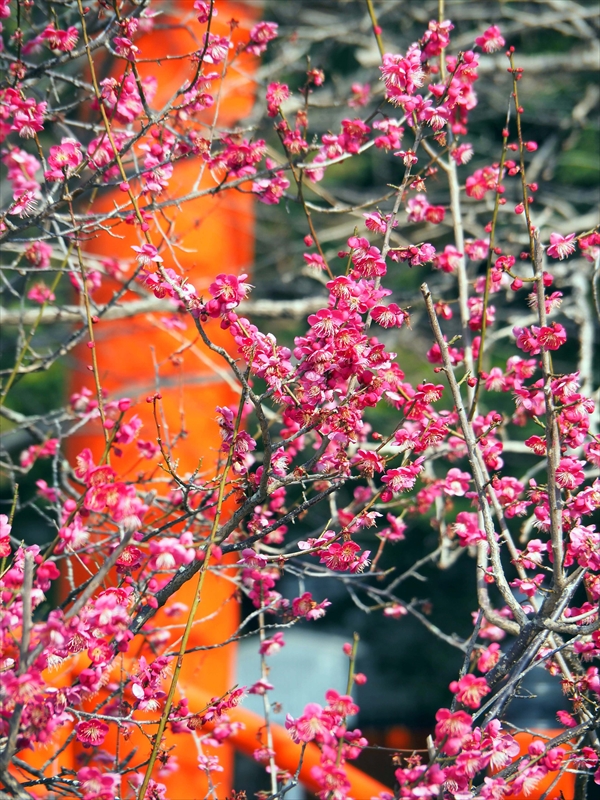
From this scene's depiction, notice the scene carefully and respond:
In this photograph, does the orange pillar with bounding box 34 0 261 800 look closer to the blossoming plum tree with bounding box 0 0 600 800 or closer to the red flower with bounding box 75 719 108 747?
the blossoming plum tree with bounding box 0 0 600 800

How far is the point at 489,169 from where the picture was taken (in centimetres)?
218

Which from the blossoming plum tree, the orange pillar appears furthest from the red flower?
the orange pillar

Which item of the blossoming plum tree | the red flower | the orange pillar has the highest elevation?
the orange pillar

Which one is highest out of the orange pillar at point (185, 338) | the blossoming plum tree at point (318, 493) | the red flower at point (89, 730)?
the orange pillar at point (185, 338)

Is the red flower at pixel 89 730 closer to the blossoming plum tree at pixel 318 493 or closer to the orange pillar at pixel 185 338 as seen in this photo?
the blossoming plum tree at pixel 318 493

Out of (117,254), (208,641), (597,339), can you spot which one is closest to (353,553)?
(208,641)

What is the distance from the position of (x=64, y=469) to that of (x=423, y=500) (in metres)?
1.14

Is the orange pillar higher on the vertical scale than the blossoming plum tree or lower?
higher

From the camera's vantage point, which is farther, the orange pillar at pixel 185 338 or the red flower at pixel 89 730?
the orange pillar at pixel 185 338

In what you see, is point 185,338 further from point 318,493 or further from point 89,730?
point 89,730

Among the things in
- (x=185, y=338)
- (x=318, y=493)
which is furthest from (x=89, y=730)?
(x=185, y=338)

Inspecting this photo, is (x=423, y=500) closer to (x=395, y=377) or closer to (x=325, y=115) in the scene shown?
(x=395, y=377)

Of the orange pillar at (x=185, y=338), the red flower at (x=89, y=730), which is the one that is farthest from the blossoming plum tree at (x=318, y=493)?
the orange pillar at (x=185, y=338)

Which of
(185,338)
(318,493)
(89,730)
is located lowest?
(89,730)
